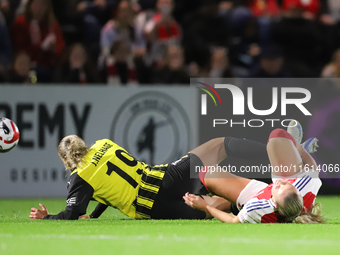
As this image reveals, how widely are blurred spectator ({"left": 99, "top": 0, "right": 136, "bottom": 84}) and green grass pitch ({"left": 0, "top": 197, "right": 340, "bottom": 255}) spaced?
5.12 m

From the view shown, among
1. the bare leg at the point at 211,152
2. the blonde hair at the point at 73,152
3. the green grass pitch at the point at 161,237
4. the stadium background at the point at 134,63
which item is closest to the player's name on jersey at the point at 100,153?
the blonde hair at the point at 73,152

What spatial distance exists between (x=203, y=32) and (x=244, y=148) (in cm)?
645

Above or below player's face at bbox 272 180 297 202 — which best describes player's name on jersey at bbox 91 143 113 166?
above

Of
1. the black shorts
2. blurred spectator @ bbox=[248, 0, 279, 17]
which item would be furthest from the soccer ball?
blurred spectator @ bbox=[248, 0, 279, 17]

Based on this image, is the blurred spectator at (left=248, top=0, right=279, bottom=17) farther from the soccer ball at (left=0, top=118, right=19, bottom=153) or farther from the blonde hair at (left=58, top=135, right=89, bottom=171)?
the blonde hair at (left=58, top=135, right=89, bottom=171)

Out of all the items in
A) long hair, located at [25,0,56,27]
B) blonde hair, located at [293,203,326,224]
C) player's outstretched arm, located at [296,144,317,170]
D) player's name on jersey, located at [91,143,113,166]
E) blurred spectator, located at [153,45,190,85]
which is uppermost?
long hair, located at [25,0,56,27]

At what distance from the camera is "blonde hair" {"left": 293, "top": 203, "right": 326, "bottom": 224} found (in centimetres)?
647

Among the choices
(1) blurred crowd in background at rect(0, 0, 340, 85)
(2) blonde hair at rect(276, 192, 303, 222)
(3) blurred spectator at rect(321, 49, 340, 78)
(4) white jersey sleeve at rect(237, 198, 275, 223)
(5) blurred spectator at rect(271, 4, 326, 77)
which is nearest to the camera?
(2) blonde hair at rect(276, 192, 303, 222)

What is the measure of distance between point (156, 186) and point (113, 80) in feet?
16.7

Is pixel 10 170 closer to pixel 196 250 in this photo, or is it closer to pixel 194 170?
pixel 194 170

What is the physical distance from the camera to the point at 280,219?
Result: 6383 mm

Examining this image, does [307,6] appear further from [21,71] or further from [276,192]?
[276,192]

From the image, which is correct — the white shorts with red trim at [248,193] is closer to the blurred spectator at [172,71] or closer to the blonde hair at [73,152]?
the blonde hair at [73,152]

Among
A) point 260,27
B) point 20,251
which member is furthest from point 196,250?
point 260,27
